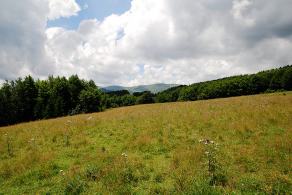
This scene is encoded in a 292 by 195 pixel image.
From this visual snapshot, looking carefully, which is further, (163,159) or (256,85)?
(256,85)

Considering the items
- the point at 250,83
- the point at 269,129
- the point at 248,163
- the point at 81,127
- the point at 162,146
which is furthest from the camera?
the point at 250,83

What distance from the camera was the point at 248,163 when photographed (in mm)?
8898

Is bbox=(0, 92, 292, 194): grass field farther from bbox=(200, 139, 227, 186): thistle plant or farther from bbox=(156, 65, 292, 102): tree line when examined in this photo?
bbox=(156, 65, 292, 102): tree line

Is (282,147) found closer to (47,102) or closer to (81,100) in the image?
(81,100)

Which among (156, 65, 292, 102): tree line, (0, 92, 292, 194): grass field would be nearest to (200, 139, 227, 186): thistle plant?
(0, 92, 292, 194): grass field

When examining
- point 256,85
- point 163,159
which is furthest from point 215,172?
point 256,85

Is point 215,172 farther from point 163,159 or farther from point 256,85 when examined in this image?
point 256,85

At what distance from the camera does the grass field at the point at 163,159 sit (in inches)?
306

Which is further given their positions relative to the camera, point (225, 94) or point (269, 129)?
point (225, 94)

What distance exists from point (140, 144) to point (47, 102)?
152 feet

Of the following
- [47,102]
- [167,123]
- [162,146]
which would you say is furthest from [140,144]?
[47,102]

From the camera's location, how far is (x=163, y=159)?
10.3m

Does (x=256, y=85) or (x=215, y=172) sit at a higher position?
(x=256, y=85)

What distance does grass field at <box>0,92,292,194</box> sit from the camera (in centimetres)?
778
